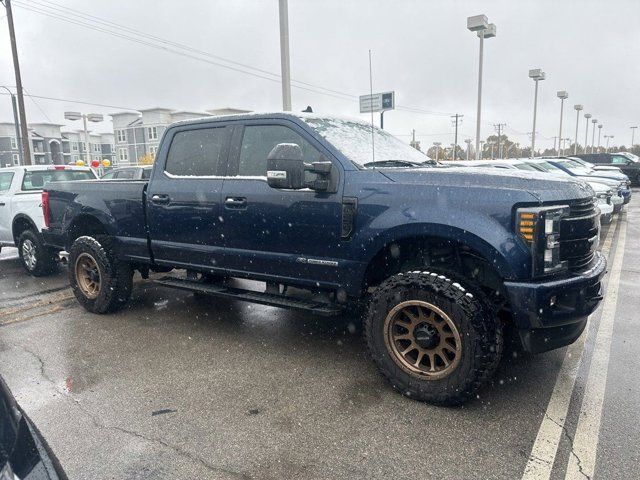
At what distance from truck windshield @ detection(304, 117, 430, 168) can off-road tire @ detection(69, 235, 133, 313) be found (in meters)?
2.71

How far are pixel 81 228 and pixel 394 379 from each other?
13.6 ft

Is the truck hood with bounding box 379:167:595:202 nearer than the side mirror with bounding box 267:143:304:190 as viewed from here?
Yes

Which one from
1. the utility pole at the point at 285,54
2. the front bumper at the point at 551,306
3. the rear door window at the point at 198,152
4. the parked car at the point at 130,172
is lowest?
the front bumper at the point at 551,306

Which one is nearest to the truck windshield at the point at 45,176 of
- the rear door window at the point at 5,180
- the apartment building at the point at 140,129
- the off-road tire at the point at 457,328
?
the rear door window at the point at 5,180

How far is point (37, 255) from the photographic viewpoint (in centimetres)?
718

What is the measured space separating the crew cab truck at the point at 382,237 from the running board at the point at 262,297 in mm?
18

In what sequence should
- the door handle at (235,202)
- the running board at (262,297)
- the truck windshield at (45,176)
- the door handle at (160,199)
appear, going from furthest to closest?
1. the truck windshield at (45,176)
2. the door handle at (160,199)
3. the door handle at (235,202)
4. the running board at (262,297)

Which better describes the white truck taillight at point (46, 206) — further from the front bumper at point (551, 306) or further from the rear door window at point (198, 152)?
the front bumper at point (551, 306)

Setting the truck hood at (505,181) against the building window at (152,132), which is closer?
the truck hood at (505,181)

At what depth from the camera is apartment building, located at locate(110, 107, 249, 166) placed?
67.5m

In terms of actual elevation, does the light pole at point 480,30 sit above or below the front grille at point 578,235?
above

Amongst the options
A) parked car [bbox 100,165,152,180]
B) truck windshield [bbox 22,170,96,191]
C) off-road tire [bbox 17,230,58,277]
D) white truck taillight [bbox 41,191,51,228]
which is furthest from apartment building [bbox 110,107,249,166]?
white truck taillight [bbox 41,191,51,228]

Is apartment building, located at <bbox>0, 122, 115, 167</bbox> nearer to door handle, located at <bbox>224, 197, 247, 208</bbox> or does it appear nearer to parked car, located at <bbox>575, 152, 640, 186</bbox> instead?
parked car, located at <bbox>575, 152, 640, 186</bbox>

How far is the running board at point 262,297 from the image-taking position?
3.72m
